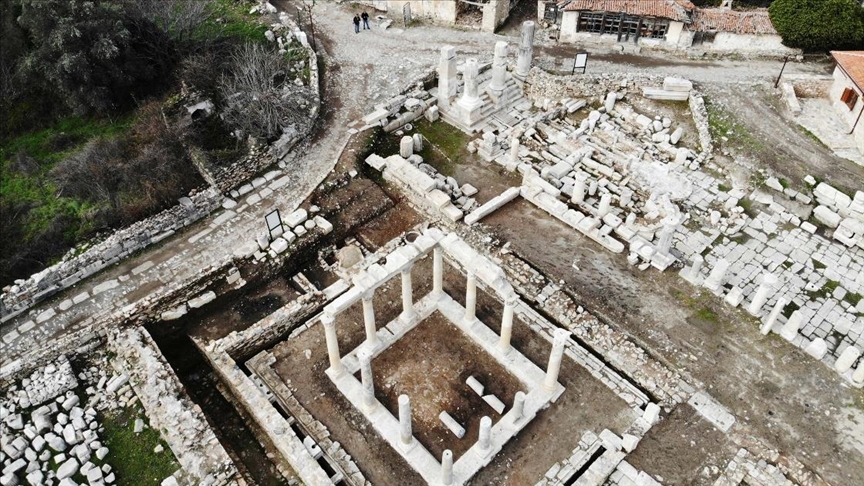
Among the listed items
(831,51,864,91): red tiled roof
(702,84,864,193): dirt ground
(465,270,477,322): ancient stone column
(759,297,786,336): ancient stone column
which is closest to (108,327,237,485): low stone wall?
(465,270,477,322): ancient stone column

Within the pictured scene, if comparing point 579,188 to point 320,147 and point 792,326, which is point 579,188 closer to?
point 792,326

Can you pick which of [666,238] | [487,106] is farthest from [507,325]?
[487,106]

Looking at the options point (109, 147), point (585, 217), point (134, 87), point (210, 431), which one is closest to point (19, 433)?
point (210, 431)

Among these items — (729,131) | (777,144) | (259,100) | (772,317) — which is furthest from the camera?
(729,131)

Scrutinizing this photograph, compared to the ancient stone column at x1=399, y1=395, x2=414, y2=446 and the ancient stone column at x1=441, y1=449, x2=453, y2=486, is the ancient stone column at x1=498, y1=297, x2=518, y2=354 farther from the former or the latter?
the ancient stone column at x1=441, y1=449, x2=453, y2=486

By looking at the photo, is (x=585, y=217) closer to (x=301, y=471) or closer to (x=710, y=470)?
(x=710, y=470)

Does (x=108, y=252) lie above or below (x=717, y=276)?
above

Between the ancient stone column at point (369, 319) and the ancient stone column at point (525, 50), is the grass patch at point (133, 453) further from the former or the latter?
the ancient stone column at point (525, 50)
